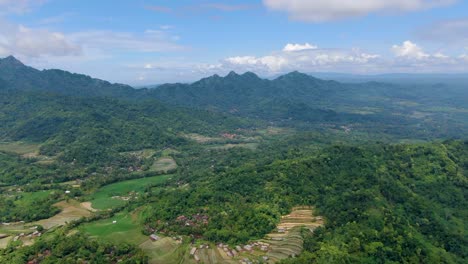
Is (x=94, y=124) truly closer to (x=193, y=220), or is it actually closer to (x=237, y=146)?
(x=237, y=146)

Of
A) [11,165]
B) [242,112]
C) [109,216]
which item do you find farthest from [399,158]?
[242,112]

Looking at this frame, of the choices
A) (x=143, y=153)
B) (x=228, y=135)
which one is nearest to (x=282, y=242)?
(x=143, y=153)

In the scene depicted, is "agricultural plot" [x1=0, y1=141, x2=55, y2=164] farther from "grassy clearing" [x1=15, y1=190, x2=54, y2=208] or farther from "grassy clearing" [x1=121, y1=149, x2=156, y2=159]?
"grassy clearing" [x1=15, y1=190, x2=54, y2=208]

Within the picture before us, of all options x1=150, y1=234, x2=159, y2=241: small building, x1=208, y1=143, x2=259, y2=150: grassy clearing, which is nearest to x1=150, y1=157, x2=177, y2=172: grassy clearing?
x1=208, y1=143, x2=259, y2=150: grassy clearing

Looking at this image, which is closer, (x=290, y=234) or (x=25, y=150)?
(x=290, y=234)

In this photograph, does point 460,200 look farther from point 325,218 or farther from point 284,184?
point 284,184

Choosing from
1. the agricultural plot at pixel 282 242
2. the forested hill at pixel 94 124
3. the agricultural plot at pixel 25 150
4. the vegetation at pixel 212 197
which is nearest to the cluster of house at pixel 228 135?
the forested hill at pixel 94 124

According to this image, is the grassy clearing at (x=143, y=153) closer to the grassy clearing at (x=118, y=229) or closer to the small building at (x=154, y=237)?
the grassy clearing at (x=118, y=229)
